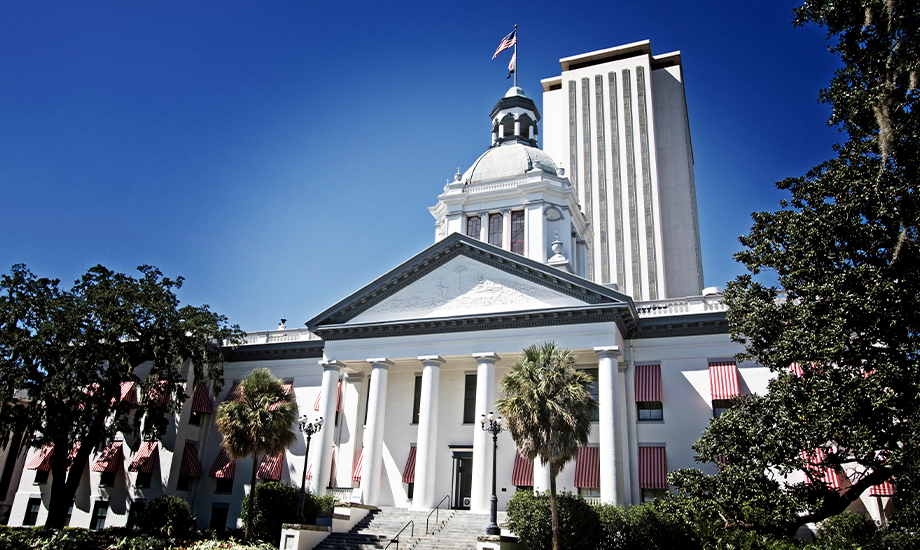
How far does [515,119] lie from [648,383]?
23267mm

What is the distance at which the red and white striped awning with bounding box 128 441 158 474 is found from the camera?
3300 centimetres

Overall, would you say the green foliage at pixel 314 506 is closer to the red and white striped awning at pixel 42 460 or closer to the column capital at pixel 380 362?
the column capital at pixel 380 362

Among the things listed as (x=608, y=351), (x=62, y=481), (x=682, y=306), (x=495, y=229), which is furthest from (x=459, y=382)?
(x=62, y=481)

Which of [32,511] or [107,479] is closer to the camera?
[107,479]

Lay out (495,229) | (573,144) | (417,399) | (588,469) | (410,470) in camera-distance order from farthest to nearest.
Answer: (573,144), (495,229), (417,399), (410,470), (588,469)

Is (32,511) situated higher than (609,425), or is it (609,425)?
(609,425)

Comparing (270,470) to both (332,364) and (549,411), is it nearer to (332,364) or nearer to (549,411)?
(332,364)

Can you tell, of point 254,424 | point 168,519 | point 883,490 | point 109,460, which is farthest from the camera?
point 109,460

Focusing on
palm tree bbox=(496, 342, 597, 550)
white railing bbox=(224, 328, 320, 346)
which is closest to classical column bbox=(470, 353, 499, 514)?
palm tree bbox=(496, 342, 597, 550)

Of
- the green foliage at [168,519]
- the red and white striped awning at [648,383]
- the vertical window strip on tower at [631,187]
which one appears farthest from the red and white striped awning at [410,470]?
the vertical window strip on tower at [631,187]

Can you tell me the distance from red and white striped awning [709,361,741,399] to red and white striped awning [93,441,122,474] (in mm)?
28384

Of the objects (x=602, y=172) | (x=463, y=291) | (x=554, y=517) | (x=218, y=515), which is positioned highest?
(x=602, y=172)

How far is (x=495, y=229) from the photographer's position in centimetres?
4081

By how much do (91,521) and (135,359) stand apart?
376 inches
